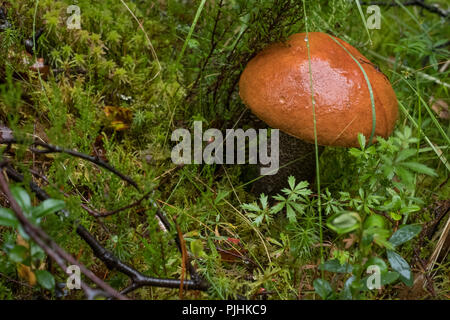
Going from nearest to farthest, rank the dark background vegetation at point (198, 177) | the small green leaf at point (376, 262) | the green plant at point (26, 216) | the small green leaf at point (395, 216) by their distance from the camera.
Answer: the green plant at point (26, 216), the small green leaf at point (376, 262), the dark background vegetation at point (198, 177), the small green leaf at point (395, 216)

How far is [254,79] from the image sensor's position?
1.73 meters

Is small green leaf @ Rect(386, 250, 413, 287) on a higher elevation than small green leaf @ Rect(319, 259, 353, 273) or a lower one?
lower

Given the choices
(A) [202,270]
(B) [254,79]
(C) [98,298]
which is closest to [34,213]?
(C) [98,298]

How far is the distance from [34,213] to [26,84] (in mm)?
1274

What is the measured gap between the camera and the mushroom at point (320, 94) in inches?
63.0

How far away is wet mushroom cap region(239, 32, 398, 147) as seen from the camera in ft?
5.25

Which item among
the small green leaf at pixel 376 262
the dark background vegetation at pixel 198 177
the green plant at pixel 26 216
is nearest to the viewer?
the green plant at pixel 26 216

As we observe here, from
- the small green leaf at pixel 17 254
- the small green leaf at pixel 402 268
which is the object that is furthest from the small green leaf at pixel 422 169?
the small green leaf at pixel 17 254

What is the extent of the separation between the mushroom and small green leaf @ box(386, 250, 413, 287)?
522 millimetres

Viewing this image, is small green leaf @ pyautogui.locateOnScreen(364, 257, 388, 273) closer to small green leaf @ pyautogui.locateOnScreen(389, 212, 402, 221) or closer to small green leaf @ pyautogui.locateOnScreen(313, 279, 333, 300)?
small green leaf @ pyautogui.locateOnScreen(313, 279, 333, 300)

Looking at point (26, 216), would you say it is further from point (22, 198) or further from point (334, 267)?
point (334, 267)

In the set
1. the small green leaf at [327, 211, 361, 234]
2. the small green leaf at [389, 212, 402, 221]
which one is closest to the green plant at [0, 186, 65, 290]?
the small green leaf at [327, 211, 361, 234]

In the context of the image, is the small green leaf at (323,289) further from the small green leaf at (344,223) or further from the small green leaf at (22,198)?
the small green leaf at (22,198)

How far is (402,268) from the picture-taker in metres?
1.35
